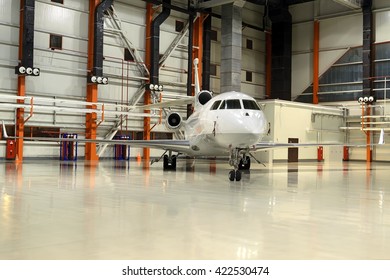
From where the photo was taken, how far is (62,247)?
433cm

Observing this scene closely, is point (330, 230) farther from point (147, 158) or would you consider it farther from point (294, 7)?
point (294, 7)

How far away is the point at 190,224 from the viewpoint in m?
5.65

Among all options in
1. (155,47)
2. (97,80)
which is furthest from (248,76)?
(97,80)

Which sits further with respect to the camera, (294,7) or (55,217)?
(294,7)

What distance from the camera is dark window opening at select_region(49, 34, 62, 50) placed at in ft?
81.4

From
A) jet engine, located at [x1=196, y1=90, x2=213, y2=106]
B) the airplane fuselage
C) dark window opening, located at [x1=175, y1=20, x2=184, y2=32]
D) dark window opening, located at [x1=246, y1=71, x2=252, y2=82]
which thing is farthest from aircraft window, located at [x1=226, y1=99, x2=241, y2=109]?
dark window opening, located at [x1=246, y1=71, x2=252, y2=82]

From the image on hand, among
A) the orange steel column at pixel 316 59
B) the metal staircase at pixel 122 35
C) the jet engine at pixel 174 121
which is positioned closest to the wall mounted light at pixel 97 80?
the metal staircase at pixel 122 35

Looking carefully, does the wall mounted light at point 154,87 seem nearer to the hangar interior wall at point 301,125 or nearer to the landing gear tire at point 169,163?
the hangar interior wall at point 301,125

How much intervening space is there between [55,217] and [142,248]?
2.15 m

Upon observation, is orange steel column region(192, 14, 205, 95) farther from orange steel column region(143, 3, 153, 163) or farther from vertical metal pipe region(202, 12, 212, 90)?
orange steel column region(143, 3, 153, 163)

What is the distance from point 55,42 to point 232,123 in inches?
626

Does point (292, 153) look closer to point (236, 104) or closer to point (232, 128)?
point (236, 104)

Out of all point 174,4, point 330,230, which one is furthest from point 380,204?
point 174,4

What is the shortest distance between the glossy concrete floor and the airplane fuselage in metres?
2.98
